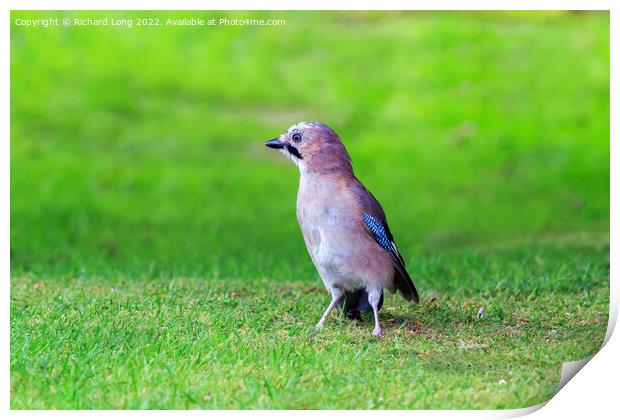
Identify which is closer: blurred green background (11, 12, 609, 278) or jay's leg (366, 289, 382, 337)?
jay's leg (366, 289, 382, 337)

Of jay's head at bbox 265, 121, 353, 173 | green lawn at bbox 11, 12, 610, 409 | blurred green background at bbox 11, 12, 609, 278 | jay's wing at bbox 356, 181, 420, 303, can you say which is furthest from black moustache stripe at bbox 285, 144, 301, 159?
blurred green background at bbox 11, 12, 609, 278

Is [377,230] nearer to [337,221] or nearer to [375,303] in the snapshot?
Result: [337,221]

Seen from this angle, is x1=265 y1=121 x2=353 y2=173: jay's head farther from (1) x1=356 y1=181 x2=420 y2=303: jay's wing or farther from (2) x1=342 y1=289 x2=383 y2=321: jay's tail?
(2) x1=342 y1=289 x2=383 y2=321: jay's tail

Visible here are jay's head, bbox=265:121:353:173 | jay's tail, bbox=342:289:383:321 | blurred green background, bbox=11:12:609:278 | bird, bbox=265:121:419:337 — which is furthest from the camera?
blurred green background, bbox=11:12:609:278

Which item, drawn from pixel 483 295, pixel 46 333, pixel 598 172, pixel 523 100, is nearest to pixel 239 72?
pixel 523 100

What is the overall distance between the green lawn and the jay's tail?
0.09m

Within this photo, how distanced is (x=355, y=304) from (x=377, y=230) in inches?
22.5

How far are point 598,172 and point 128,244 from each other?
496cm

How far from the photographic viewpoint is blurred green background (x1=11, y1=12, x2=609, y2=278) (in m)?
10.9

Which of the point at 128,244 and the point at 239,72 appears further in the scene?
the point at 239,72

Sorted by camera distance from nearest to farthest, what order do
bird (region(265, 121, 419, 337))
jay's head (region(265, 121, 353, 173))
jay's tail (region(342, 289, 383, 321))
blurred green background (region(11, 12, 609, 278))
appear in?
bird (region(265, 121, 419, 337)) < jay's head (region(265, 121, 353, 173)) < jay's tail (region(342, 289, 383, 321)) < blurred green background (region(11, 12, 609, 278))

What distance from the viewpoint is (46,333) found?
6383 mm

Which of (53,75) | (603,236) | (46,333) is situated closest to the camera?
(46,333)
